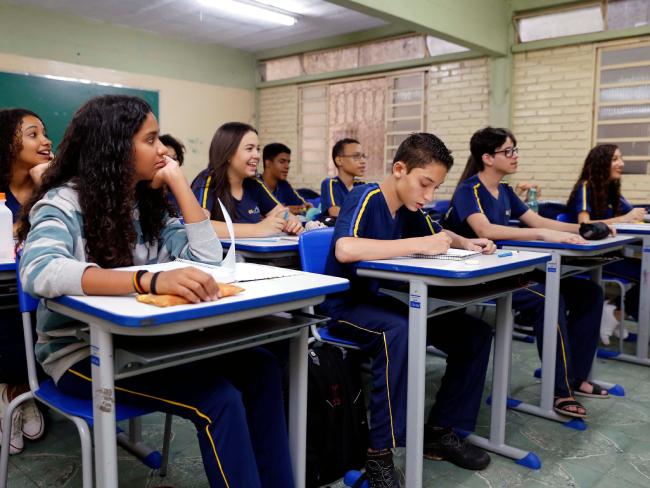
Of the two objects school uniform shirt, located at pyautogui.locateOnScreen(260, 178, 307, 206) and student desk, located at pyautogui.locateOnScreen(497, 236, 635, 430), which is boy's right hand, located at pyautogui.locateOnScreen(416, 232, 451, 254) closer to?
student desk, located at pyautogui.locateOnScreen(497, 236, 635, 430)

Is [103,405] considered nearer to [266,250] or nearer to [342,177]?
[266,250]

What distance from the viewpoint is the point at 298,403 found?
159 cm

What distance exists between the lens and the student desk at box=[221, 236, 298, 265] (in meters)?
2.45

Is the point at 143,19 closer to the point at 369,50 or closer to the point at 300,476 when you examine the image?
the point at 369,50

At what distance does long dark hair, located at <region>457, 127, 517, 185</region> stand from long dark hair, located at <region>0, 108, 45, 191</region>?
82.4 inches

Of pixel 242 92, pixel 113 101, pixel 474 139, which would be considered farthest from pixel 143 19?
pixel 113 101

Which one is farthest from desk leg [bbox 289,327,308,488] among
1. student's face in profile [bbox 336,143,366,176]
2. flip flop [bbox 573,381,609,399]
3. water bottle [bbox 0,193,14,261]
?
student's face in profile [bbox 336,143,366,176]

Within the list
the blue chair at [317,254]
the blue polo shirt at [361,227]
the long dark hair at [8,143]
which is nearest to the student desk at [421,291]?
the blue polo shirt at [361,227]

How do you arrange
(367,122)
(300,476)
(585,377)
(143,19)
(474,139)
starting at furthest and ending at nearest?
(367,122) → (143,19) → (474,139) → (585,377) → (300,476)

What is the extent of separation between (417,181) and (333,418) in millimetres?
861

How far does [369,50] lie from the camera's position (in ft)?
23.6

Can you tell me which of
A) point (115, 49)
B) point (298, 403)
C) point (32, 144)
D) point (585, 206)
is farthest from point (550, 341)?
point (115, 49)

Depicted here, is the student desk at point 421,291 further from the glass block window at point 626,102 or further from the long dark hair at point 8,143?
the glass block window at point 626,102

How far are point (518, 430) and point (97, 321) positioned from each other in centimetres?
190
